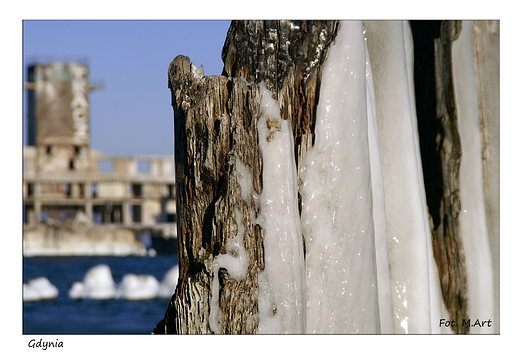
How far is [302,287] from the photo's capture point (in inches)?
68.9

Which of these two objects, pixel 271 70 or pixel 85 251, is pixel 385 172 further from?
pixel 85 251

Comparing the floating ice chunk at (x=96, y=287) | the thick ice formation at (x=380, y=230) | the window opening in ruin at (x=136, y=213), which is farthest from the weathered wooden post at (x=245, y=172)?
the window opening in ruin at (x=136, y=213)

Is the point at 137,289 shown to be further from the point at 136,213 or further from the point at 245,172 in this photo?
the point at 136,213

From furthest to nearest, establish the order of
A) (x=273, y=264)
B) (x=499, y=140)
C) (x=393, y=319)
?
(x=499, y=140), (x=393, y=319), (x=273, y=264)

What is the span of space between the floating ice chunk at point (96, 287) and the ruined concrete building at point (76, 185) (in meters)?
12.4

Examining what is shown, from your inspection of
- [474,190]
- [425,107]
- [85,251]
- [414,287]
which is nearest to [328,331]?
[414,287]

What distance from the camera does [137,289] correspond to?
15211 mm

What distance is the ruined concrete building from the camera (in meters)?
27.6

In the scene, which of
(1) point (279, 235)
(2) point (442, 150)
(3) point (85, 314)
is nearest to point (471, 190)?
(2) point (442, 150)

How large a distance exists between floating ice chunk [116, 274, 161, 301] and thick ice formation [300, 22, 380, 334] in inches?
543

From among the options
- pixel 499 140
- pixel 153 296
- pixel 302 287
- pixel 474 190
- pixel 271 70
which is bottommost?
pixel 153 296

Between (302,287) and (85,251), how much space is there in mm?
29088

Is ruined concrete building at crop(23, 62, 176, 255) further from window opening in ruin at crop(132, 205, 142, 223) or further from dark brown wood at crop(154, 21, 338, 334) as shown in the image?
dark brown wood at crop(154, 21, 338, 334)

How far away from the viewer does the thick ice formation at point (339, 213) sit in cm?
183
